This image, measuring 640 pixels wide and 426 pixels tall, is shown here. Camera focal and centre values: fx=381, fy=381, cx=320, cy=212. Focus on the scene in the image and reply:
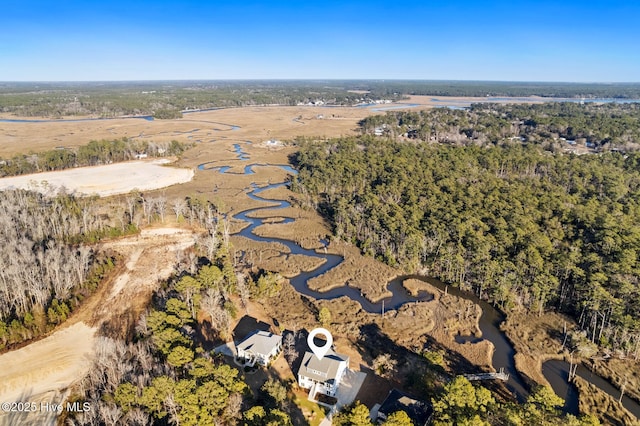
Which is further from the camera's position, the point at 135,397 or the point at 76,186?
the point at 76,186

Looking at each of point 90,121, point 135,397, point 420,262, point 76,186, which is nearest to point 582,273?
point 420,262

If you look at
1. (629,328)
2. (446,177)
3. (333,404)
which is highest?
(446,177)

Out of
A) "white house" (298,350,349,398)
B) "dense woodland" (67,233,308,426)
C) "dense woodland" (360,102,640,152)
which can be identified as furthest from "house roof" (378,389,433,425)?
"dense woodland" (360,102,640,152)

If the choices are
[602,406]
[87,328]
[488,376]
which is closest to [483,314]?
[488,376]

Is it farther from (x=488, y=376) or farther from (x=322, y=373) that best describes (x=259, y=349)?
(x=488, y=376)

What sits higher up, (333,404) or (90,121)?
(90,121)

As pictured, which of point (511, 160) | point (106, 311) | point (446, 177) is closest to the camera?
point (106, 311)

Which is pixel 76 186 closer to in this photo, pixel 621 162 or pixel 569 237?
pixel 569 237
